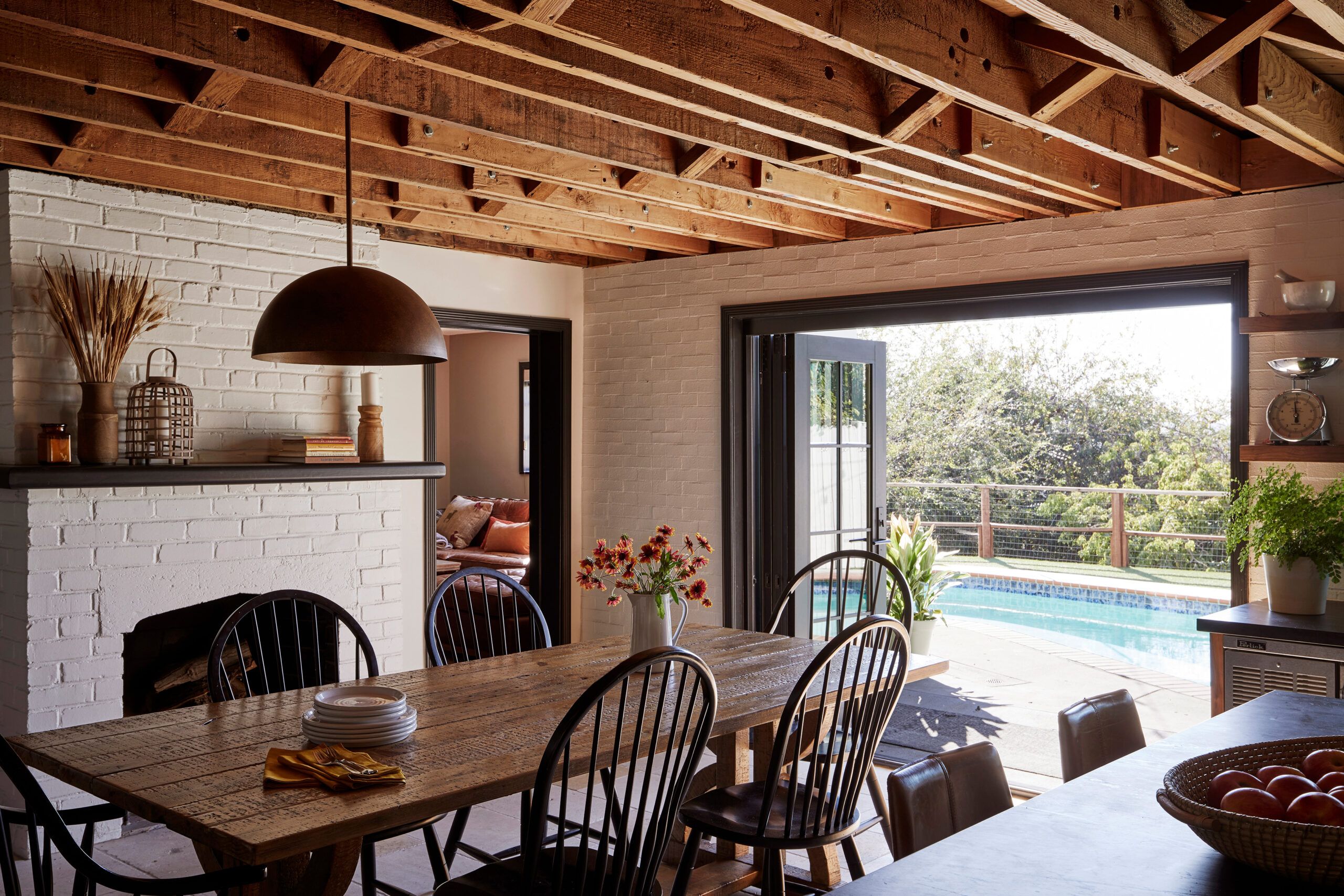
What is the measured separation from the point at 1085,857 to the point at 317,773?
1.34m

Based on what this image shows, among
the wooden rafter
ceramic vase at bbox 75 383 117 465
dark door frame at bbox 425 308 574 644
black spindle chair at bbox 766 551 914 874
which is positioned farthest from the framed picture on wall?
ceramic vase at bbox 75 383 117 465

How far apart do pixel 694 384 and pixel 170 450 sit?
244 cm

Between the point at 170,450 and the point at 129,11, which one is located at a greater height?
the point at 129,11

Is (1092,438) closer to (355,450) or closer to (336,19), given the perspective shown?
(355,450)

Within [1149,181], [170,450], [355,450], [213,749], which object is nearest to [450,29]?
[213,749]

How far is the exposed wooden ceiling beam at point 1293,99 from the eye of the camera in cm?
287

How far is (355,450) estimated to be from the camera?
4477 mm

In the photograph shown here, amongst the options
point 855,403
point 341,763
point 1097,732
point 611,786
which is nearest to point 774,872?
point 611,786

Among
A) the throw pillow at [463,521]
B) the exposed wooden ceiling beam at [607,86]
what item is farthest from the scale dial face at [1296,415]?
the throw pillow at [463,521]

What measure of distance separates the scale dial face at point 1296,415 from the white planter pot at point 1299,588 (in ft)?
1.44

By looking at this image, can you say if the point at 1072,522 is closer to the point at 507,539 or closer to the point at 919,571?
the point at 919,571

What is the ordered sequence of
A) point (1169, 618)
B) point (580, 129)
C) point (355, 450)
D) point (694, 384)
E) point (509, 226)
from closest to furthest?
point (580, 129) → point (355, 450) → point (509, 226) → point (694, 384) → point (1169, 618)

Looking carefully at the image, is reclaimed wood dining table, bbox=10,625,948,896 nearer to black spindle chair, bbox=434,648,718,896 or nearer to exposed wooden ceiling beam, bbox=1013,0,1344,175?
black spindle chair, bbox=434,648,718,896

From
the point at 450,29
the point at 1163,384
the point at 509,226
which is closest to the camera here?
the point at 450,29
